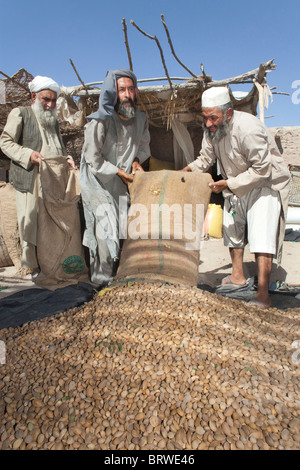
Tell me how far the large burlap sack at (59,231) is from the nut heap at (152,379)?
1.16 m

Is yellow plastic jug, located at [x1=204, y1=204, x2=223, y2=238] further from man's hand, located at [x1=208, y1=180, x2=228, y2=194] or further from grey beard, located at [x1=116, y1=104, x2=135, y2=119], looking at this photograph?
grey beard, located at [x1=116, y1=104, x2=135, y2=119]

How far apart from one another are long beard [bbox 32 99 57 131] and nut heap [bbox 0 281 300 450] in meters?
2.04

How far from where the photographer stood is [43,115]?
331cm

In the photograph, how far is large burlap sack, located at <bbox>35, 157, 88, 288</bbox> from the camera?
10.8 feet

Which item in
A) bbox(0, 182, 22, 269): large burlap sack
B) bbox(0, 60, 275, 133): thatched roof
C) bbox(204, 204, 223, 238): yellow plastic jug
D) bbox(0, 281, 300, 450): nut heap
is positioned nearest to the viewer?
bbox(0, 281, 300, 450): nut heap

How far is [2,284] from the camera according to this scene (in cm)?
343

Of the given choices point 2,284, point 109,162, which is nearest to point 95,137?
point 109,162

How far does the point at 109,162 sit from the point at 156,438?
2.39 meters

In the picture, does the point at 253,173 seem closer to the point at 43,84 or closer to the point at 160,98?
the point at 43,84

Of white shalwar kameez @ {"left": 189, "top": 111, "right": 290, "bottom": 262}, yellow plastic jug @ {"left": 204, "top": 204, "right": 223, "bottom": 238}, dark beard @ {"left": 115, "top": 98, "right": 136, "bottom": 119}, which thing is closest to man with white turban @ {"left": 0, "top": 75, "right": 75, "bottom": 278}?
dark beard @ {"left": 115, "top": 98, "right": 136, "bottom": 119}

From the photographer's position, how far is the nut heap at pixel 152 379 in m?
1.35

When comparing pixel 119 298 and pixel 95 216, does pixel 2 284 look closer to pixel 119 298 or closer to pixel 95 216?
pixel 95 216

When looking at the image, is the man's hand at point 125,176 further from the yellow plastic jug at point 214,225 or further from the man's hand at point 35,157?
the yellow plastic jug at point 214,225

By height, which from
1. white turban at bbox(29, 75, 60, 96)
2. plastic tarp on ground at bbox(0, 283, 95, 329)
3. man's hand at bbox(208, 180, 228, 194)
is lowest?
plastic tarp on ground at bbox(0, 283, 95, 329)
